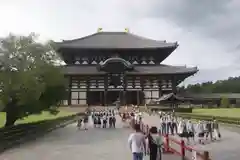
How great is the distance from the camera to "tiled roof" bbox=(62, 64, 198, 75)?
68.0m

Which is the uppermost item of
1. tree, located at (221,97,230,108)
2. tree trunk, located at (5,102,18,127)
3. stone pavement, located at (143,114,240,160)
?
tree, located at (221,97,230,108)

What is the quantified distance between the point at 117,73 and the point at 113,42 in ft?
→ 34.1

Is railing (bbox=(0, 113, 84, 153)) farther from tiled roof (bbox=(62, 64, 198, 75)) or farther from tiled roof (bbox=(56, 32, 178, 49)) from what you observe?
tiled roof (bbox=(56, 32, 178, 49))

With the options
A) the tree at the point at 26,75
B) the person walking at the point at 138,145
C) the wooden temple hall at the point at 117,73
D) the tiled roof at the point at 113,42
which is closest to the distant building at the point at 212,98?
the wooden temple hall at the point at 117,73

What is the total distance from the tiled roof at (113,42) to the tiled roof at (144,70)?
4269 mm

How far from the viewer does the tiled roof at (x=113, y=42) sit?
7375 cm

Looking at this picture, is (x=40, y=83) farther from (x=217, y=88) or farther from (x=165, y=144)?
(x=217, y=88)

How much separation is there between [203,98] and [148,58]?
47.4 ft

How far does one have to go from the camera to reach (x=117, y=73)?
70.6 metres

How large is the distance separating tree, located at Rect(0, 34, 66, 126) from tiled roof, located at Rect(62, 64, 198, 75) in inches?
1522

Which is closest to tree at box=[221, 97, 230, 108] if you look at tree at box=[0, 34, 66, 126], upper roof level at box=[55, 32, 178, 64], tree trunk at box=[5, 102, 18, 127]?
upper roof level at box=[55, 32, 178, 64]

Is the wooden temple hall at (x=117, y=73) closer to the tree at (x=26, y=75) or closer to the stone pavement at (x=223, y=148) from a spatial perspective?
the tree at (x=26, y=75)

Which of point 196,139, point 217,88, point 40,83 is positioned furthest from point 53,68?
point 217,88

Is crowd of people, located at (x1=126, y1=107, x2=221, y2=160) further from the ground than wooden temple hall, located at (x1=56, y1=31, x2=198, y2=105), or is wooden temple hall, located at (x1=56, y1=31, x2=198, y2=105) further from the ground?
wooden temple hall, located at (x1=56, y1=31, x2=198, y2=105)
